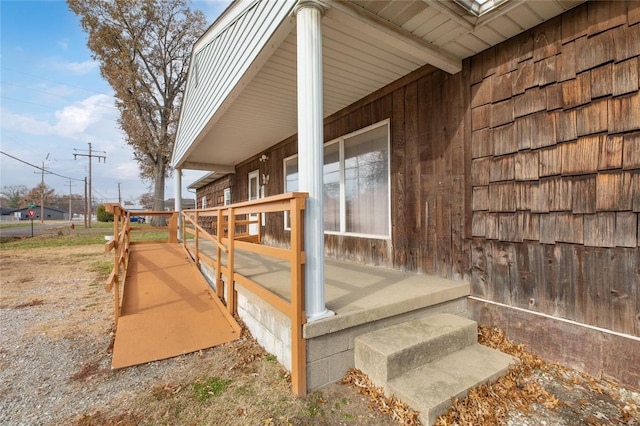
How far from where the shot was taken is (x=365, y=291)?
2648 millimetres

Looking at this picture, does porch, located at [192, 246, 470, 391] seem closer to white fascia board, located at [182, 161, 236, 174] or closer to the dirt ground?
the dirt ground

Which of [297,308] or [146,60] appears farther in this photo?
[146,60]

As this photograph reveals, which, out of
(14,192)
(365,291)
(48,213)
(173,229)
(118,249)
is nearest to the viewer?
(365,291)

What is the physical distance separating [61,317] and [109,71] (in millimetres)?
15620

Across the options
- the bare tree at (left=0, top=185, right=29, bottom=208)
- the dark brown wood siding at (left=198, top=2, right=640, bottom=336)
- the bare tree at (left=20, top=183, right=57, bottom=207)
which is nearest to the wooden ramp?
the dark brown wood siding at (left=198, top=2, right=640, bottom=336)

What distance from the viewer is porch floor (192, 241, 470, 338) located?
2049mm

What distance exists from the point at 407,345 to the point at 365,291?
29.5 inches

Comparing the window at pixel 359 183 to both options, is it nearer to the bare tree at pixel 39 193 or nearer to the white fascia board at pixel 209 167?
the white fascia board at pixel 209 167

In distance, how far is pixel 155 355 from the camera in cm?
244

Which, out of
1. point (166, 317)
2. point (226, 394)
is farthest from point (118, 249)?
point (226, 394)

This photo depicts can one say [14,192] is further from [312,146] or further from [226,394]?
[312,146]

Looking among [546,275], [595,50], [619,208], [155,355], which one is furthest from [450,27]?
[155,355]

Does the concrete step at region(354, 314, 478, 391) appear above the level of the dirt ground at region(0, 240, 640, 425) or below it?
above

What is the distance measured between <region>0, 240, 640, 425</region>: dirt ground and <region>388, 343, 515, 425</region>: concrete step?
0.20 ft
